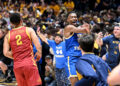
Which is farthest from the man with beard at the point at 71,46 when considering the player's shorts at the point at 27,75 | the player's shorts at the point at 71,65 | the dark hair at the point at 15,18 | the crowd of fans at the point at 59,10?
the crowd of fans at the point at 59,10

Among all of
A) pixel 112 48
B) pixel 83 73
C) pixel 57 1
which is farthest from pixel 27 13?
pixel 83 73

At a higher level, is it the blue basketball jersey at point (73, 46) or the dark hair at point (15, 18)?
the dark hair at point (15, 18)

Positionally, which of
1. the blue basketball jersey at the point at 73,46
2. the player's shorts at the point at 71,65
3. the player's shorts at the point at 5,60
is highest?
the blue basketball jersey at the point at 73,46

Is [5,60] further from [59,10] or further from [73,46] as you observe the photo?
[59,10]

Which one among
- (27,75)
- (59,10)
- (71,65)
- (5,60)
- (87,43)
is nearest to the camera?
(87,43)

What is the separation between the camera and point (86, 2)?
15156mm

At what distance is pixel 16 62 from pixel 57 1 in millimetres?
12144

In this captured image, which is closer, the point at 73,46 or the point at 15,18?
the point at 15,18

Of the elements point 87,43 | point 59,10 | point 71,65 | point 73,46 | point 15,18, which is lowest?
point 71,65

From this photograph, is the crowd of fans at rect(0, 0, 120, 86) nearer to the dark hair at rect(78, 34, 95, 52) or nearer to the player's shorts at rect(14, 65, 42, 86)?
the player's shorts at rect(14, 65, 42, 86)

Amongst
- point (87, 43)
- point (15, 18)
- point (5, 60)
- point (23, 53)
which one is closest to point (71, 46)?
point (23, 53)

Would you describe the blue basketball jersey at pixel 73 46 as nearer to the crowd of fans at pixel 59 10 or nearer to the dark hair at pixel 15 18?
the dark hair at pixel 15 18

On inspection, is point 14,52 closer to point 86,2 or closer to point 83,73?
point 83,73

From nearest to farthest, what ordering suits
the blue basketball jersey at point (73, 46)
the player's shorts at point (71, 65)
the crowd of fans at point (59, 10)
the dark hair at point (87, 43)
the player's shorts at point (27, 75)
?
the dark hair at point (87, 43)
the player's shorts at point (27, 75)
the player's shorts at point (71, 65)
the blue basketball jersey at point (73, 46)
the crowd of fans at point (59, 10)
